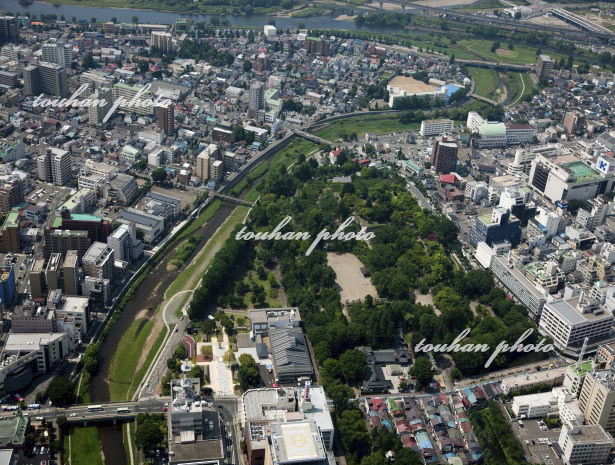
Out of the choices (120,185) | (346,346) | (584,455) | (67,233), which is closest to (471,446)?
(584,455)

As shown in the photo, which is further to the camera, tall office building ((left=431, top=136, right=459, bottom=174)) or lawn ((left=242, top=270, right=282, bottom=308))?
tall office building ((left=431, top=136, right=459, bottom=174))

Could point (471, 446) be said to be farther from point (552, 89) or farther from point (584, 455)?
point (552, 89)

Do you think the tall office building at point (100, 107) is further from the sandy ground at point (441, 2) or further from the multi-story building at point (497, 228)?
the sandy ground at point (441, 2)

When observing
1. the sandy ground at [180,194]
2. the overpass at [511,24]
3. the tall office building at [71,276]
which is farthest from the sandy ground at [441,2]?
the tall office building at [71,276]

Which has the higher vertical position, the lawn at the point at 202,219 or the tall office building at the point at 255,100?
the tall office building at the point at 255,100

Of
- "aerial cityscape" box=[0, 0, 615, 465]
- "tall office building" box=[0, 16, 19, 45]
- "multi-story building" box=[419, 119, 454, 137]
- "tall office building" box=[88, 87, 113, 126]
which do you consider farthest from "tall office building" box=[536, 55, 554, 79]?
"tall office building" box=[0, 16, 19, 45]

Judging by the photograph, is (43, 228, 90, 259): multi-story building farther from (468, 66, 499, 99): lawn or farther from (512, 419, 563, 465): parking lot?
(468, 66, 499, 99): lawn
